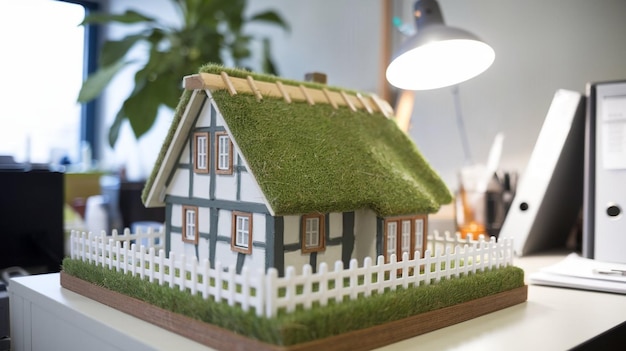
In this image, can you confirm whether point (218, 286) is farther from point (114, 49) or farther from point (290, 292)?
point (114, 49)

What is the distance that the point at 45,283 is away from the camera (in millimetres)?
1411

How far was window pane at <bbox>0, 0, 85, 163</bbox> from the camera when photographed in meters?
4.40

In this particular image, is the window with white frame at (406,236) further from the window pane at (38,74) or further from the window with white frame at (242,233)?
the window pane at (38,74)

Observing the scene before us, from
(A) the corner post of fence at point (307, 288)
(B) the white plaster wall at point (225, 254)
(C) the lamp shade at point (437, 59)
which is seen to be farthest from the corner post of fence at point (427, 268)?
(C) the lamp shade at point (437, 59)

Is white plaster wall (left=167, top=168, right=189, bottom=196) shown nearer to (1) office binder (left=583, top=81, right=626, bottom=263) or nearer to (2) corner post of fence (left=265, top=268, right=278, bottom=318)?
(2) corner post of fence (left=265, top=268, right=278, bottom=318)

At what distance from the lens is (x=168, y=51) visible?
317 cm

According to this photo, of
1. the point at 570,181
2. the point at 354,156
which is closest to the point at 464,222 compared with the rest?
the point at 570,181

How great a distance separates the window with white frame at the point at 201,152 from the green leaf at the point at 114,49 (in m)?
1.81

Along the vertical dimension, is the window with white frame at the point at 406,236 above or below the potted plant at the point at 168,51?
below

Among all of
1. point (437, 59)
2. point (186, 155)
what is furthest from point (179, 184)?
point (437, 59)

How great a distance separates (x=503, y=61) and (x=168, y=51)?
5.97ft

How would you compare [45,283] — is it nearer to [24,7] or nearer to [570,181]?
[570,181]

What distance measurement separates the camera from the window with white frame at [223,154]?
4.24ft

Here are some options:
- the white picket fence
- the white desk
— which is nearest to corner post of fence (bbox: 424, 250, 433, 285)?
the white picket fence
